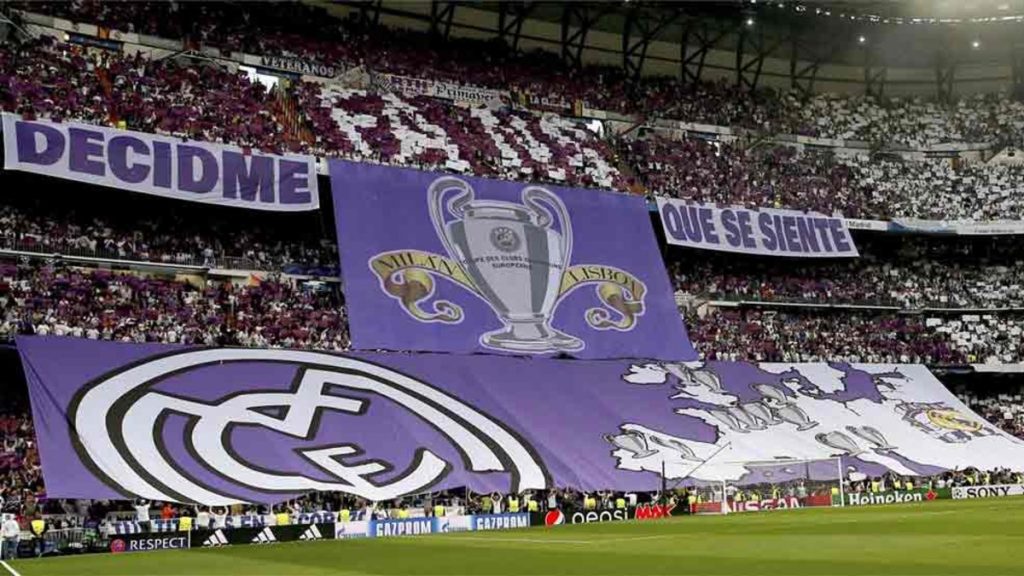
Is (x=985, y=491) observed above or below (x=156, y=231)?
below

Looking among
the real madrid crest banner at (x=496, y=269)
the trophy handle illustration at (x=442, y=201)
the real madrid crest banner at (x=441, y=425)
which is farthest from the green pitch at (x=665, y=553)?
the trophy handle illustration at (x=442, y=201)

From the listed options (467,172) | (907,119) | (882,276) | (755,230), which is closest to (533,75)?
(467,172)

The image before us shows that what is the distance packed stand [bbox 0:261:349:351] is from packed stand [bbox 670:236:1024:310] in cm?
2157

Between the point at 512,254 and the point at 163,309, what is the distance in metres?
16.1

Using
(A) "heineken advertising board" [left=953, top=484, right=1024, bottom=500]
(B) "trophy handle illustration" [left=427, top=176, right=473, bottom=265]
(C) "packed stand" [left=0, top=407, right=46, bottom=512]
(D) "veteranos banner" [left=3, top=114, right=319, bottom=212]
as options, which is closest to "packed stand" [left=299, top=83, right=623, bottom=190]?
(B) "trophy handle illustration" [left=427, top=176, right=473, bottom=265]

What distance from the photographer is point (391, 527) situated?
31.3 m

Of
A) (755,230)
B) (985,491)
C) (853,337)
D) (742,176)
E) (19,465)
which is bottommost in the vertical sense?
(985,491)

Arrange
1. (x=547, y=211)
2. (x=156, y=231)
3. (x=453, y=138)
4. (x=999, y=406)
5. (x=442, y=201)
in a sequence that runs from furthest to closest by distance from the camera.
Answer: (x=999, y=406)
(x=453, y=138)
(x=547, y=211)
(x=442, y=201)
(x=156, y=231)

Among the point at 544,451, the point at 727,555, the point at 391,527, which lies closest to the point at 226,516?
the point at 391,527

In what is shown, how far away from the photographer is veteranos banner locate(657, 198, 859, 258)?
184 feet

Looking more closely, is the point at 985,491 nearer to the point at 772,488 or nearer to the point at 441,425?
the point at 772,488

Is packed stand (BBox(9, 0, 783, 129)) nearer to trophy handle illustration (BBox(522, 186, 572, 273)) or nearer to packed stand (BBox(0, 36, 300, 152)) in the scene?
packed stand (BBox(0, 36, 300, 152))

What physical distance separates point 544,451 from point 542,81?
30471 millimetres

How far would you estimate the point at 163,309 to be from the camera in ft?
139
